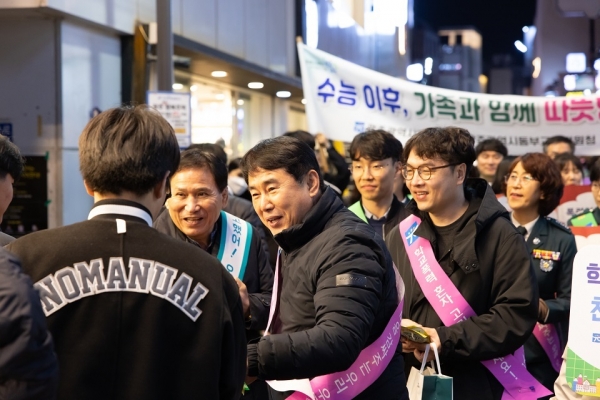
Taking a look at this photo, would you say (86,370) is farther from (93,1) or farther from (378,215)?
(93,1)

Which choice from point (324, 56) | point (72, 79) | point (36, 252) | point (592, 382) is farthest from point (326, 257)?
point (72, 79)

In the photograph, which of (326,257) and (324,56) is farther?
(324,56)

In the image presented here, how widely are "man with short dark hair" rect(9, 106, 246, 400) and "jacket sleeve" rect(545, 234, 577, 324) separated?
3.33 metres

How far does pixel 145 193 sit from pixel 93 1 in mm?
9983

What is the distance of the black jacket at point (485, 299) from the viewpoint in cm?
434

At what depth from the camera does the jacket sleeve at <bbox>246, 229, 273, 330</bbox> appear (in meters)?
4.50

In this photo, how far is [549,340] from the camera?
18.7 feet

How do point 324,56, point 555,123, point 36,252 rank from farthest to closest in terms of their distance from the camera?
1. point 555,123
2. point 324,56
3. point 36,252

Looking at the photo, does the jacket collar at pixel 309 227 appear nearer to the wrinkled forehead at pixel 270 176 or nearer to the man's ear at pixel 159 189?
the wrinkled forehead at pixel 270 176

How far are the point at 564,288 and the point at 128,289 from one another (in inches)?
154

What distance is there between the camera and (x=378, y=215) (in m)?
6.79

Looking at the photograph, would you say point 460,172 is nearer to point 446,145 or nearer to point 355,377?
point 446,145

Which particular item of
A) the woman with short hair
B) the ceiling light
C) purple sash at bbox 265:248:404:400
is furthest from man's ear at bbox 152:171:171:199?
the ceiling light

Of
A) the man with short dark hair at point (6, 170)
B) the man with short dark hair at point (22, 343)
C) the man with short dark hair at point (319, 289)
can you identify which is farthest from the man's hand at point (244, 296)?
the man with short dark hair at point (22, 343)
